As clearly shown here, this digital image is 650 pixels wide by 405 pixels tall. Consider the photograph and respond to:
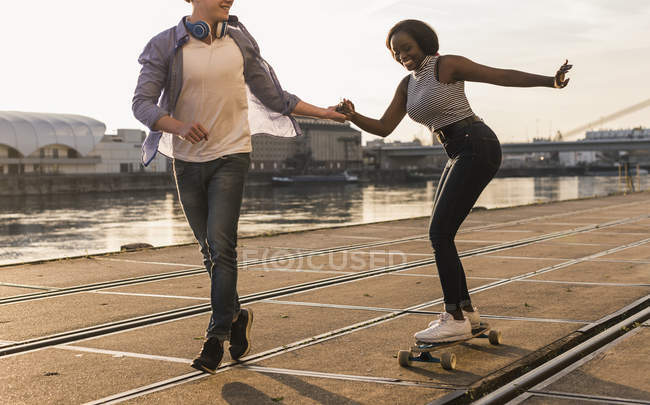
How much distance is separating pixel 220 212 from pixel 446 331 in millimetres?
1380

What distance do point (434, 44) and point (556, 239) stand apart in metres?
7.64

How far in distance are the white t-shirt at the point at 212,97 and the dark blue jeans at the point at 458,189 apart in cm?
115

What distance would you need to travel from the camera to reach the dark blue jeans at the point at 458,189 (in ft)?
14.1

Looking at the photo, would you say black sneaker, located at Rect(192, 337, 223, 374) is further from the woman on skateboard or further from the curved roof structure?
the curved roof structure

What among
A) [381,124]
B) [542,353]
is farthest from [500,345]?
[381,124]

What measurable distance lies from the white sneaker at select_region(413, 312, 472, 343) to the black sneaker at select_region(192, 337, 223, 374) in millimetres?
1073

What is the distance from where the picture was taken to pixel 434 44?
14.2ft

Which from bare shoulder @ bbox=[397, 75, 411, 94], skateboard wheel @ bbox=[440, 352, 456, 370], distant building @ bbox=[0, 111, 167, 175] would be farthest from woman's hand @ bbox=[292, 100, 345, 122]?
distant building @ bbox=[0, 111, 167, 175]

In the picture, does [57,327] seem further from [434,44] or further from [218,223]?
[434,44]

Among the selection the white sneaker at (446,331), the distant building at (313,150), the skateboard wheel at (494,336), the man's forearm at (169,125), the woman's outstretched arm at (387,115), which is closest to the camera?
the man's forearm at (169,125)

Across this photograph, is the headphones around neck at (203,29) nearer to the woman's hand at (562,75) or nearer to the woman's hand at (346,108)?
the woman's hand at (346,108)

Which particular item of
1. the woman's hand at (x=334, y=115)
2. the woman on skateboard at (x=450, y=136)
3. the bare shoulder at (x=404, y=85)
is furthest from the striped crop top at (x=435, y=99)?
the woman's hand at (x=334, y=115)

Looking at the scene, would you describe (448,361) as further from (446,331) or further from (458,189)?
(458,189)

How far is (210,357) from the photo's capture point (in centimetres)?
384
